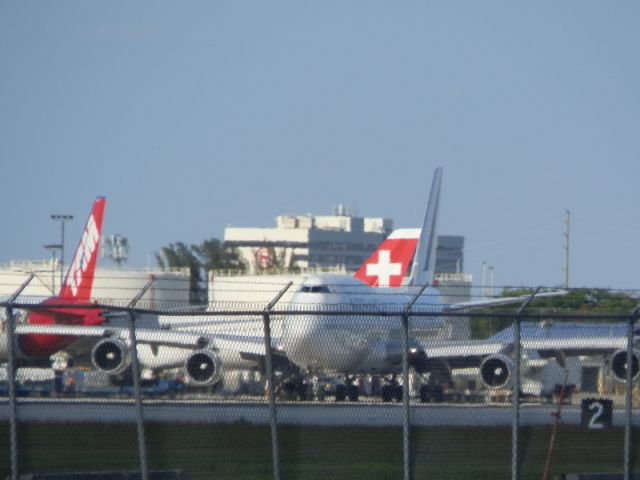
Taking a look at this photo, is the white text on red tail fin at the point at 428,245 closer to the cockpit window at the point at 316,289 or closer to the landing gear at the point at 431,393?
the cockpit window at the point at 316,289

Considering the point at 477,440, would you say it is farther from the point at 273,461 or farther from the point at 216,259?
the point at 216,259

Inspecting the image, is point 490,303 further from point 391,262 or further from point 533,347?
point 391,262

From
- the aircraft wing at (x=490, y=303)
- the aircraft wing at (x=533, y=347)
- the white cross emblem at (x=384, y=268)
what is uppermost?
the aircraft wing at (x=533, y=347)

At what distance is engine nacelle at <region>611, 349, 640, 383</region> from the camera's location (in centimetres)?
1503

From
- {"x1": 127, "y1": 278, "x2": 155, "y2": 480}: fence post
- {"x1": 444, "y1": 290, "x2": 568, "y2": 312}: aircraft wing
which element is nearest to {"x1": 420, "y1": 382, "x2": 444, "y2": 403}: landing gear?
{"x1": 444, "y1": 290, "x2": 568, "y2": 312}: aircraft wing

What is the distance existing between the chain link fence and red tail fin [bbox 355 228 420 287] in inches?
1347

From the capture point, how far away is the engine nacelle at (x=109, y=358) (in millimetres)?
12800

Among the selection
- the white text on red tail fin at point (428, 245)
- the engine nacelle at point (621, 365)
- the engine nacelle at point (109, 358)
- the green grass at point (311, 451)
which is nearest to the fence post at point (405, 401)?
the green grass at point (311, 451)

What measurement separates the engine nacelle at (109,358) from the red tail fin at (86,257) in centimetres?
2590

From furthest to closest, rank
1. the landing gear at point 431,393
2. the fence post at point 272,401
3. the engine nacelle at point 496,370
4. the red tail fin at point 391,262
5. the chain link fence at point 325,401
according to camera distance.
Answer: the red tail fin at point 391,262 → the engine nacelle at point 496,370 → the landing gear at point 431,393 → the fence post at point 272,401 → the chain link fence at point 325,401

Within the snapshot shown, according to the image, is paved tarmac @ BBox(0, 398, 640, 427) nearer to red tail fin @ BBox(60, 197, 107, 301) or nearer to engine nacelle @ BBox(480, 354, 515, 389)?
engine nacelle @ BBox(480, 354, 515, 389)

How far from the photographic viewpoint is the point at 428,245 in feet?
163

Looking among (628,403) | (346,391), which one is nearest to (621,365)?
(628,403)

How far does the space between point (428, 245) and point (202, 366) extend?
1431 inches
